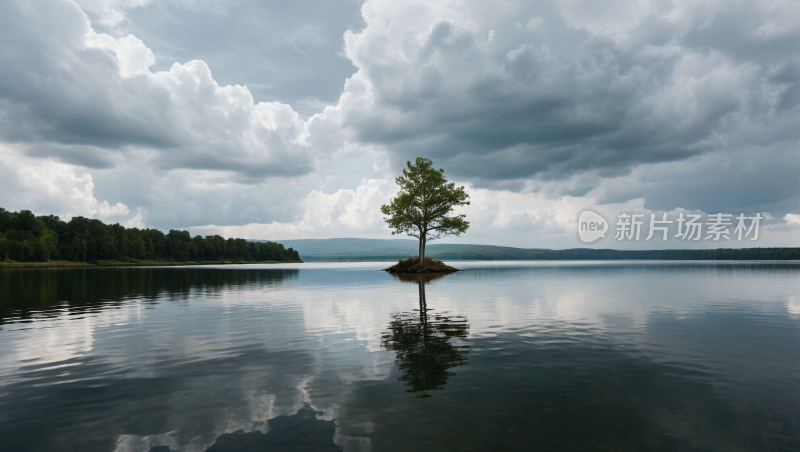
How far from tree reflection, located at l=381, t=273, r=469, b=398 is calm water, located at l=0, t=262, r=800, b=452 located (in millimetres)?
99

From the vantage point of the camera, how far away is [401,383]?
11172 mm

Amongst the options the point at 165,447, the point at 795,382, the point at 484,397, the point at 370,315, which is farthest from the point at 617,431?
the point at 370,315

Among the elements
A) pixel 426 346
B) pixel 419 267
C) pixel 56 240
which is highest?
pixel 56 240

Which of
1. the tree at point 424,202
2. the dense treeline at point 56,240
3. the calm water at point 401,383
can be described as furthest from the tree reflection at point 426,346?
the dense treeline at point 56,240

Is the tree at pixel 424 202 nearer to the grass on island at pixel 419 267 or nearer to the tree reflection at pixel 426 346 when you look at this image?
the grass on island at pixel 419 267

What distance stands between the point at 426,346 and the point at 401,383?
4587 mm

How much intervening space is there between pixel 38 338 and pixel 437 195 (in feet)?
225

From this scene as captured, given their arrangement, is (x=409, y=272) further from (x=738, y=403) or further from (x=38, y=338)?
(x=738, y=403)

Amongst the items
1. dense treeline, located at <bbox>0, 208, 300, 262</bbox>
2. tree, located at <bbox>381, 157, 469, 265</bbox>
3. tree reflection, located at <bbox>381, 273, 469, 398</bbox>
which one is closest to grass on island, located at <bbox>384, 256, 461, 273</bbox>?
tree, located at <bbox>381, 157, 469, 265</bbox>

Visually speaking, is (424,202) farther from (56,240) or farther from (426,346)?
(56,240)

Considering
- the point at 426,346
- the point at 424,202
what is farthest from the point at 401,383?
the point at 424,202

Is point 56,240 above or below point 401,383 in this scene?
above

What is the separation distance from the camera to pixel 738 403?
9617 millimetres

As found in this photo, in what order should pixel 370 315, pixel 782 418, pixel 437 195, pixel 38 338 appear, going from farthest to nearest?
pixel 437 195 < pixel 370 315 < pixel 38 338 < pixel 782 418
